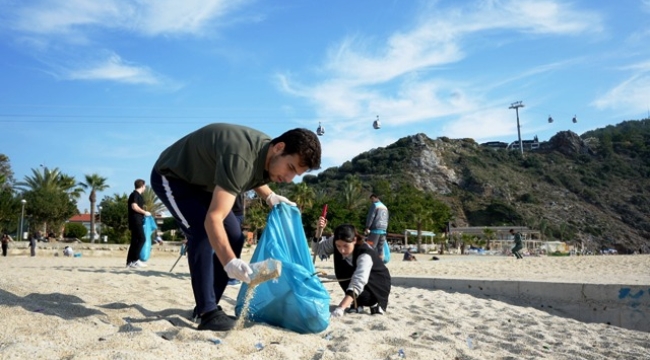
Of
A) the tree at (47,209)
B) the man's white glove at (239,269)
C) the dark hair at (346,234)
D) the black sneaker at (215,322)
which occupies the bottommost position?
the black sneaker at (215,322)

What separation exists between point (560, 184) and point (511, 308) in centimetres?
10428

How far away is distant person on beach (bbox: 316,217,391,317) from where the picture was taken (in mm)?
3953

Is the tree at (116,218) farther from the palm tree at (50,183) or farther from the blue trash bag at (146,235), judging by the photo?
the blue trash bag at (146,235)

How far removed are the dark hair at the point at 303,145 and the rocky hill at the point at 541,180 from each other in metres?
82.1

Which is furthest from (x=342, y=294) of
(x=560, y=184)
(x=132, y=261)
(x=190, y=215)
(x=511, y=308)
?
(x=560, y=184)

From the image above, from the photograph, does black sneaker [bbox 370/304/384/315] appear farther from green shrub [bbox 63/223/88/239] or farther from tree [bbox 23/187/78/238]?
green shrub [bbox 63/223/88/239]

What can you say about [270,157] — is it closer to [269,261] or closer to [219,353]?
[269,261]

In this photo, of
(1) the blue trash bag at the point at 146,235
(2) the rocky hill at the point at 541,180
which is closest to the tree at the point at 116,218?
(1) the blue trash bag at the point at 146,235

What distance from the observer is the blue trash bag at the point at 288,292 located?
3045mm

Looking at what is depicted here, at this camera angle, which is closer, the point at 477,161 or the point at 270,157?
the point at 270,157

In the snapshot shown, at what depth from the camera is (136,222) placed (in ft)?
24.8

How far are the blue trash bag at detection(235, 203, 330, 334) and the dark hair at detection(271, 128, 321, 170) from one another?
29.7 inches

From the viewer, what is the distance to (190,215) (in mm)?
→ 2889

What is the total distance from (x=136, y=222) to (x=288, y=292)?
5.16m
